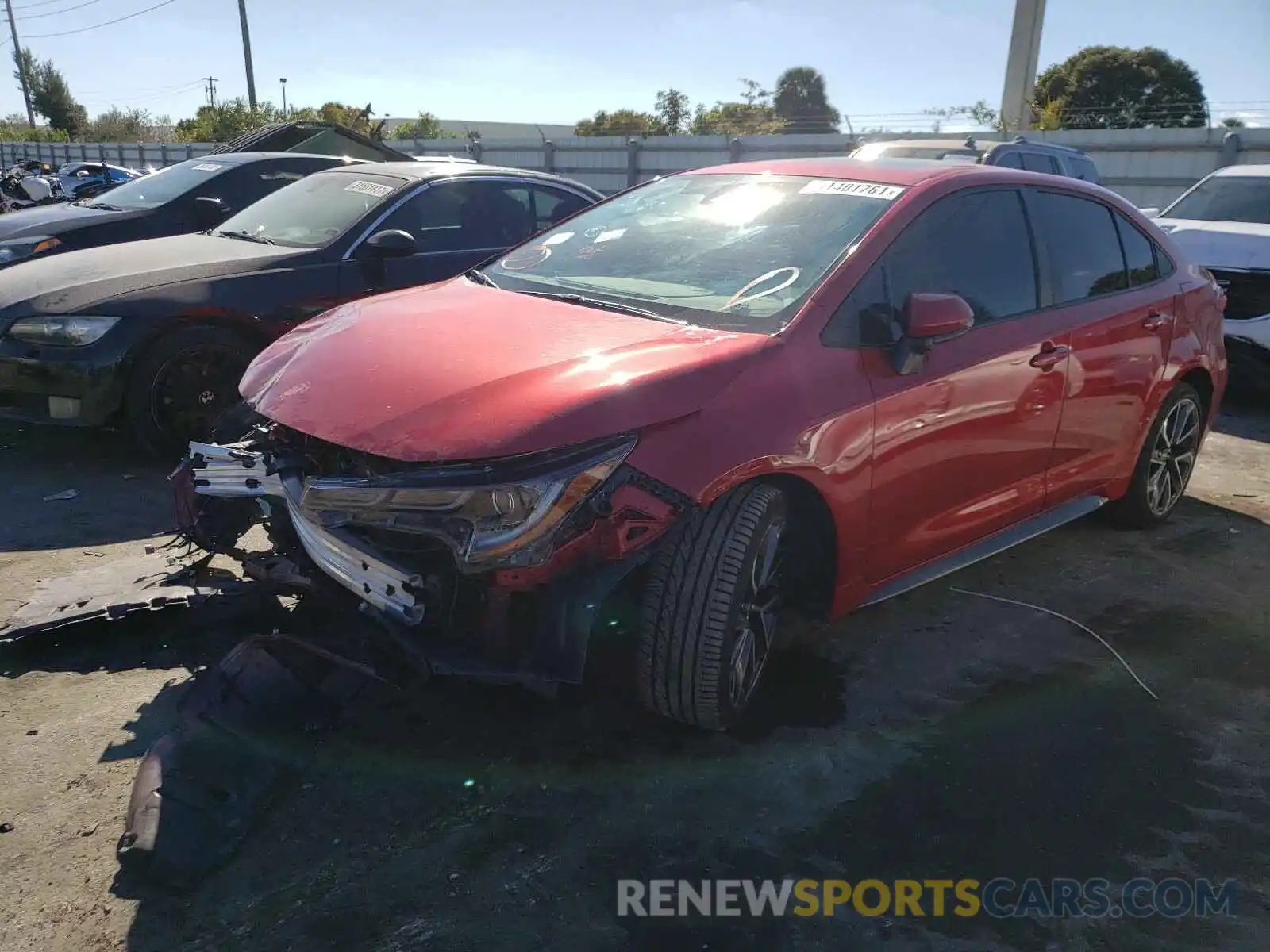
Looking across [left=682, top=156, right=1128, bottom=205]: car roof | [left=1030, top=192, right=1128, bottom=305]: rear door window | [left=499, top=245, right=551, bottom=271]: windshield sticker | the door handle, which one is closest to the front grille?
[left=1030, top=192, right=1128, bottom=305]: rear door window

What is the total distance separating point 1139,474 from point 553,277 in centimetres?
299

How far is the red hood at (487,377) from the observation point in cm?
257

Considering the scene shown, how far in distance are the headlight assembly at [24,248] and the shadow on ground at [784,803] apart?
5964mm

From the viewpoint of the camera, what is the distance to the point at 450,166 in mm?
6500

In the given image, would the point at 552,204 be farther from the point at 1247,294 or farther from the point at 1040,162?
the point at 1040,162

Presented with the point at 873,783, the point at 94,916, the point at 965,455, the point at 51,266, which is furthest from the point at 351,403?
the point at 51,266

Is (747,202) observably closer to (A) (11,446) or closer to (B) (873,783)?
(B) (873,783)

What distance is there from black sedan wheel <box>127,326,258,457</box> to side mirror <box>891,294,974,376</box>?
354cm

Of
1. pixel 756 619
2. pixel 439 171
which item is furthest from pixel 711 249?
pixel 439 171

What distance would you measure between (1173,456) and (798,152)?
49.9ft

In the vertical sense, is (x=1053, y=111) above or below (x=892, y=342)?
above

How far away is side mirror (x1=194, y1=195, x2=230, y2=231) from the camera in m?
6.91

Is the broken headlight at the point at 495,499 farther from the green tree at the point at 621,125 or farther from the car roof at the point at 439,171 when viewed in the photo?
the green tree at the point at 621,125

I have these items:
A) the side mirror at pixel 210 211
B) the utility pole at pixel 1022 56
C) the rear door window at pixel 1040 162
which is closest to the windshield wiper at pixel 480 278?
the side mirror at pixel 210 211
